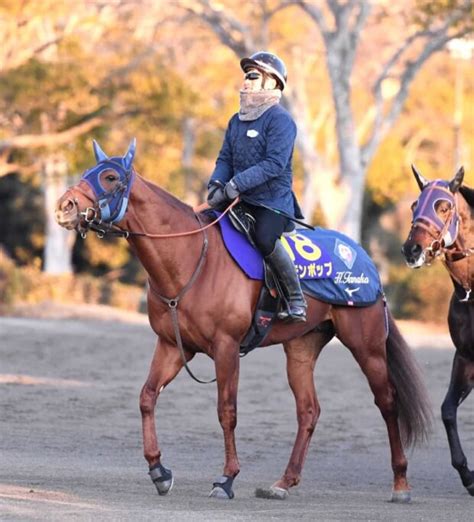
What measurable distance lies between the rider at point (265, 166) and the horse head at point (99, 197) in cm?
80

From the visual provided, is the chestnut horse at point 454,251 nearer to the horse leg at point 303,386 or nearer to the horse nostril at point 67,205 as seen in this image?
the horse leg at point 303,386

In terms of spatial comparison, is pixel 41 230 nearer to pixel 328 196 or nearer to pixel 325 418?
pixel 328 196

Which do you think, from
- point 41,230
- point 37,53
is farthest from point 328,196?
point 41,230

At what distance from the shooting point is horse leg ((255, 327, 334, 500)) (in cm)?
1002

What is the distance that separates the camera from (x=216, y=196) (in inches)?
390

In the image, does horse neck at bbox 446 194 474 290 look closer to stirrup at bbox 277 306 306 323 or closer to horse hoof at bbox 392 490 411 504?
stirrup at bbox 277 306 306 323

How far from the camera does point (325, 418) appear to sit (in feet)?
49.4

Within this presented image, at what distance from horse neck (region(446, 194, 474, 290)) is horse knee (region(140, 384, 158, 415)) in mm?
2399

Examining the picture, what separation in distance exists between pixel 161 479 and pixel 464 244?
2788mm

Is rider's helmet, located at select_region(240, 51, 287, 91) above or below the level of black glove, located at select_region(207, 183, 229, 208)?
above

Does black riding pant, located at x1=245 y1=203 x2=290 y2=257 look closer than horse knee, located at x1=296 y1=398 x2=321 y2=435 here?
Yes

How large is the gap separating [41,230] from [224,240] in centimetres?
3865

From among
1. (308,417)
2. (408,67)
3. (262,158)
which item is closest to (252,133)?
(262,158)

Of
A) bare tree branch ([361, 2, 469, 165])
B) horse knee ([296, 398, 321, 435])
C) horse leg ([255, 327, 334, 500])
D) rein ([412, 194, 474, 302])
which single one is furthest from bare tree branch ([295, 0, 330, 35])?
horse knee ([296, 398, 321, 435])
